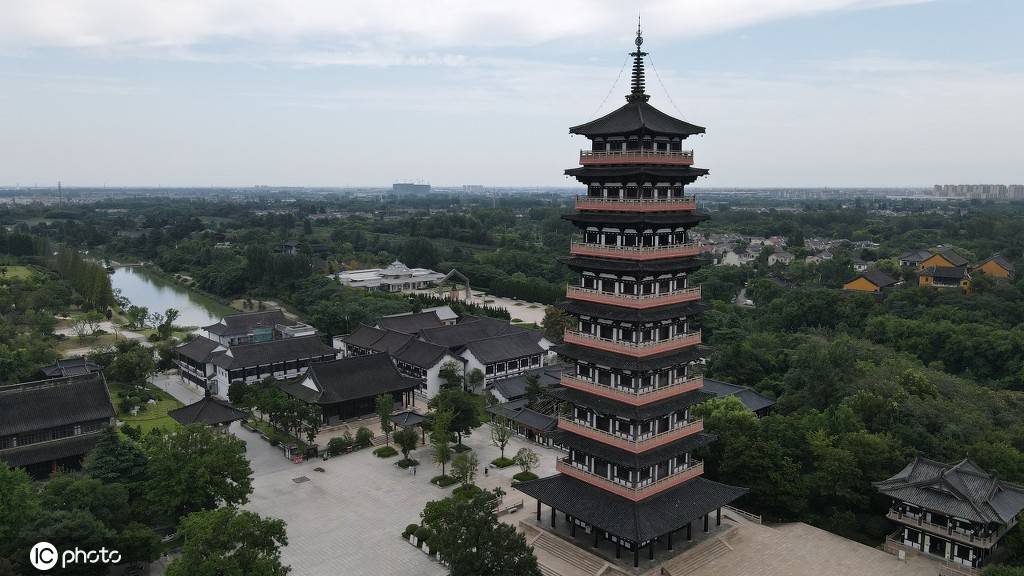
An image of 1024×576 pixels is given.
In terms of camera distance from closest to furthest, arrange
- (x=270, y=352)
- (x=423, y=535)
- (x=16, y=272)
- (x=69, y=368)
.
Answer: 1. (x=423, y=535)
2. (x=69, y=368)
3. (x=270, y=352)
4. (x=16, y=272)

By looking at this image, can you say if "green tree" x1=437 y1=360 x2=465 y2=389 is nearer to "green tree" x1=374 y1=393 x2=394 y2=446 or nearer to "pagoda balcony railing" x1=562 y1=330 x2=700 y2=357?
"green tree" x1=374 y1=393 x2=394 y2=446

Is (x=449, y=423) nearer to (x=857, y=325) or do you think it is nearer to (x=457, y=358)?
(x=457, y=358)

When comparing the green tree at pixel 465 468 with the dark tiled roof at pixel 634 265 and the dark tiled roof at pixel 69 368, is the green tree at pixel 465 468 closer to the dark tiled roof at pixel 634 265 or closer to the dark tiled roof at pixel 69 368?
the dark tiled roof at pixel 634 265

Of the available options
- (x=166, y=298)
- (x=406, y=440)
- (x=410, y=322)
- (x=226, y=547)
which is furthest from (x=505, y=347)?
(x=166, y=298)

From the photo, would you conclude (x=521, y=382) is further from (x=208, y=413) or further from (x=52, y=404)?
(x=52, y=404)

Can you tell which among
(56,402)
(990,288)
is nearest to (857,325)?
(990,288)

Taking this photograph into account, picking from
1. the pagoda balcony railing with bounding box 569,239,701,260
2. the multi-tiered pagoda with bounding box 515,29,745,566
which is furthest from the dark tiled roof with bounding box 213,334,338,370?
the pagoda balcony railing with bounding box 569,239,701,260

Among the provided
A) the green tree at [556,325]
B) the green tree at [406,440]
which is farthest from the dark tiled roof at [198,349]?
the green tree at [556,325]
